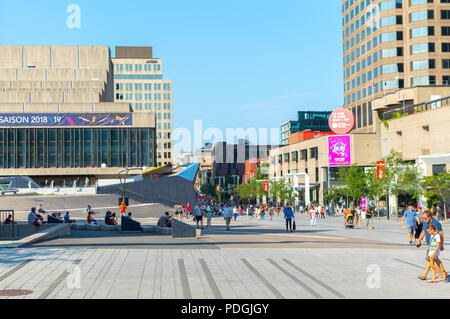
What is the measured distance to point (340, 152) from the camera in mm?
82438

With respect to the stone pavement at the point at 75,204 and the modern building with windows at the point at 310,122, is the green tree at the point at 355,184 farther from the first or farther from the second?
the modern building with windows at the point at 310,122

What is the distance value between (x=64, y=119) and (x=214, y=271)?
9093 centimetres

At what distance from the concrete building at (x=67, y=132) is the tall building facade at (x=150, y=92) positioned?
159ft

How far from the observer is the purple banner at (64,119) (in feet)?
322

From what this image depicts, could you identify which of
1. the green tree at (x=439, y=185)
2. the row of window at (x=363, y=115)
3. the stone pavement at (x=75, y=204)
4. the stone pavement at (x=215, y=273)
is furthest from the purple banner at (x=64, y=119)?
the stone pavement at (x=215, y=273)

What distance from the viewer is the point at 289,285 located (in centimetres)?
1240

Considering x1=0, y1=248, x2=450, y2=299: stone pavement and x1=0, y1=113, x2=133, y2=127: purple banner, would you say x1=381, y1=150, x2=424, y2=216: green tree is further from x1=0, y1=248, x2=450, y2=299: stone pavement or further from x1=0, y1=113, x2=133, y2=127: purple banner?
x1=0, y1=113, x2=133, y2=127: purple banner

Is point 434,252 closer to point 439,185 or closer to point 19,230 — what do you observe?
point 19,230

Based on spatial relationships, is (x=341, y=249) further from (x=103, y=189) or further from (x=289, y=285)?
(x=103, y=189)

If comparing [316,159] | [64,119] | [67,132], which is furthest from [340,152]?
[64,119]

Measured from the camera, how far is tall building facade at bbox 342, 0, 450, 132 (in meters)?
77.5

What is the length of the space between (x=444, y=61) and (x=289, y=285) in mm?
74604
